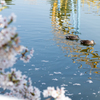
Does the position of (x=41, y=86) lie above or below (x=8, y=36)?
below

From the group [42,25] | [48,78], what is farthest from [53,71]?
[42,25]

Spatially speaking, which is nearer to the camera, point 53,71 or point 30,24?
point 53,71

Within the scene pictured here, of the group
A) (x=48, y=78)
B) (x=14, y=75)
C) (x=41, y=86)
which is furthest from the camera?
(x=48, y=78)

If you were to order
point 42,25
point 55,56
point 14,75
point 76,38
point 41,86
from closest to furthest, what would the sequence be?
point 14,75 < point 41,86 < point 55,56 < point 76,38 < point 42,25

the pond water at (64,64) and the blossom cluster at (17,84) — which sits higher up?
the blossom cluster at (17,84)

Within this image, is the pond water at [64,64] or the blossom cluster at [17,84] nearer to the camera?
the blossom cluster at [17,84]

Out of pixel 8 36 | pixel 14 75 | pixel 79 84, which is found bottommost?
pixel 79 84

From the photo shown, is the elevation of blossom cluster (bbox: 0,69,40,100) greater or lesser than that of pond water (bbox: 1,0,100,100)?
greater

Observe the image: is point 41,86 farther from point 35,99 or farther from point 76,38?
point 76,38

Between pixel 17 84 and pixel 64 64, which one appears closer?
pixel 17 84

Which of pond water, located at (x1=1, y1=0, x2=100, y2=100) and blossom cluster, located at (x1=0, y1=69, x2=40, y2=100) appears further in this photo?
pond water, located at (x1=1, y1=0, x2=100, y2=100)

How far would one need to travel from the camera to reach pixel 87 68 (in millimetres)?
12484

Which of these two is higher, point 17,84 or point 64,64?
point 17,84

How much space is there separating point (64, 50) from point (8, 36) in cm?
1267
